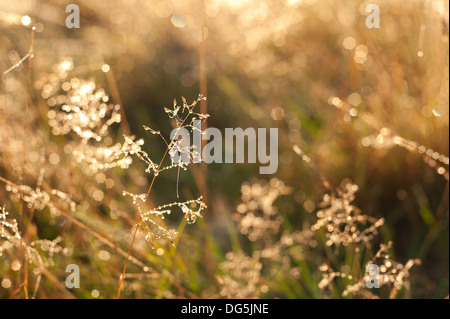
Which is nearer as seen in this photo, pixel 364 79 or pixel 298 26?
pixel 364 79

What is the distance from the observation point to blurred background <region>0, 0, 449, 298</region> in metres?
1.23

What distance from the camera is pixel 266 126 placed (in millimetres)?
1859

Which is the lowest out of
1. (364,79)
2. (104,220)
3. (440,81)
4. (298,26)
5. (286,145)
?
(104,220)

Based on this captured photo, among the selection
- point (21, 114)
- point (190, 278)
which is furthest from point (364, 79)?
point (21, 114)

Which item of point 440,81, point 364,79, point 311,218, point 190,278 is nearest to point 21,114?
point 190,278

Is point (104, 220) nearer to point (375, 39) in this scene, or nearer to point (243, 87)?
point (243, 87)

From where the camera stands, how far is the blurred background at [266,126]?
4.03 feet

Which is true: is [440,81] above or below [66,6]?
A: below

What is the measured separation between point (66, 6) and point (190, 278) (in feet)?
5.78

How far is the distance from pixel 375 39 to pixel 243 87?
635 mm

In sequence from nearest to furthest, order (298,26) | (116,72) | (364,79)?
1. (364,79)
2. (298,26)
3. (116,72)

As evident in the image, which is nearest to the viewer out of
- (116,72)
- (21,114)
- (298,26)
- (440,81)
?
(440,81)

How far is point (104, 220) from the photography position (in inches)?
56.6

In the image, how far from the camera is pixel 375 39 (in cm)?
172
